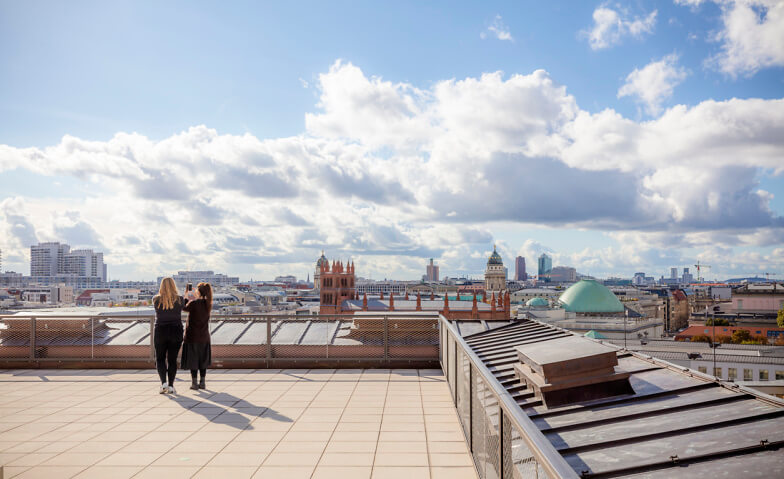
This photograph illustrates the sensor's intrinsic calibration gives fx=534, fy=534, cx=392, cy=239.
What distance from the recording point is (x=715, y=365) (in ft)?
163

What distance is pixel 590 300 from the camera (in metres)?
98.9

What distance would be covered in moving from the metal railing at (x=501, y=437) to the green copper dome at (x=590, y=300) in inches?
3911

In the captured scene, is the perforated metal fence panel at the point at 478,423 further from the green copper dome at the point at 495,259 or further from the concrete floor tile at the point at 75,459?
the green copper dome at the point at 495,259

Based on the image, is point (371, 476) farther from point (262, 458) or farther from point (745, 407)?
point (745, 407)

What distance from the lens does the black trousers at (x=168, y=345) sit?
7871 mm

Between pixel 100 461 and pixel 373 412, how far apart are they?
3.09 m

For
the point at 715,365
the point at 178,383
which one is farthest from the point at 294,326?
the point at 715,365

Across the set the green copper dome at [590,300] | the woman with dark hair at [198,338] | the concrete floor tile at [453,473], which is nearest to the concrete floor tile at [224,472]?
the concrete floor tile at [453,473]

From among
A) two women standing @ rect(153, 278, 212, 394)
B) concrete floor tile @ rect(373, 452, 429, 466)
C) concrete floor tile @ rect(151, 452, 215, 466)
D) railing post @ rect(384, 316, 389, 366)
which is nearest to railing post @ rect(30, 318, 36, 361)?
two women standing @ rect(153, 278, 212, 394)

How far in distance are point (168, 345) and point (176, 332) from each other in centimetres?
21

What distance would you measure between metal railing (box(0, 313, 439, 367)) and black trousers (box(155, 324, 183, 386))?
235cm

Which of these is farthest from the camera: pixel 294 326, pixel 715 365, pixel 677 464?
pixel 715 365

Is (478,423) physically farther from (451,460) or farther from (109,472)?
(109,472)

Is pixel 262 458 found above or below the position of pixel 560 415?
below
